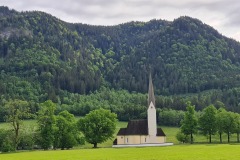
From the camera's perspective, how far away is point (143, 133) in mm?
125750

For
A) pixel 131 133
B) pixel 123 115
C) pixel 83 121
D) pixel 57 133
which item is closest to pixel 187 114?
pixel 131 133

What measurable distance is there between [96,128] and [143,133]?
18574 millimetres

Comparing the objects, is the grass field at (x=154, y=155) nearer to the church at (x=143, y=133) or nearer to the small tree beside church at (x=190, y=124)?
the small tree beside church at (x=190, y=124)

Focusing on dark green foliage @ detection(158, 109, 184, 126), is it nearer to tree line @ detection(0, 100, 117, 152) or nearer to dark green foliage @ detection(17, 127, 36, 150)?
tree line @ detection(0, 100, 117, 152)

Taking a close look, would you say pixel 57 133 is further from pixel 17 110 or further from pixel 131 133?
pixel 131 133

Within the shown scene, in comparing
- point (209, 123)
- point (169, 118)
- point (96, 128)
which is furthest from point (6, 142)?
point (169, 118)

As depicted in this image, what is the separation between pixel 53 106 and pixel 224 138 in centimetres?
6138

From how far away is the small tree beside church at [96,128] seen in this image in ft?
368

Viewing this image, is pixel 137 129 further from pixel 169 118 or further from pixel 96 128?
pixel 169 118

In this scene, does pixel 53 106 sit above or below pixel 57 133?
above

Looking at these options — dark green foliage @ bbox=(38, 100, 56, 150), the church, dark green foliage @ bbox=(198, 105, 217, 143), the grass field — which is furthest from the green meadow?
the church

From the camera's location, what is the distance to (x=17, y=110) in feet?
333

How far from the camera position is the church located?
124688 millimetres

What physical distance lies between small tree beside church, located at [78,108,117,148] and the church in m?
12.9
